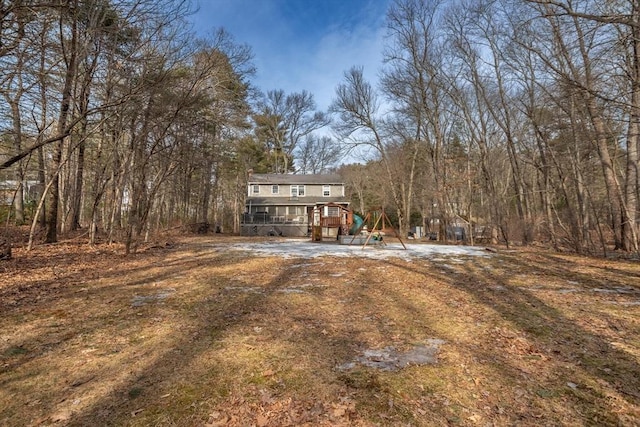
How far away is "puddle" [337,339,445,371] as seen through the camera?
3.29 metres

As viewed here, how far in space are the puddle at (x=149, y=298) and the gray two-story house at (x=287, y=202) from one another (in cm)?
1953

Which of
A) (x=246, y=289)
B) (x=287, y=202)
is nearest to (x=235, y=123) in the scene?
(x=287, y=202)

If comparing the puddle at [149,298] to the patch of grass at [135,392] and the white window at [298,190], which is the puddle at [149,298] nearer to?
the patch of grass at [135,392]

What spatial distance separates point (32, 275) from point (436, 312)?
8.31m

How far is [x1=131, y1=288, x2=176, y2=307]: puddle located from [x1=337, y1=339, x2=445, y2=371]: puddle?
12.5ft

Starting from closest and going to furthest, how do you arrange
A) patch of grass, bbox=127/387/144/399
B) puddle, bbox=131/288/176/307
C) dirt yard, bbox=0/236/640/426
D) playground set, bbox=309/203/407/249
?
dirt yard, bbox=0/236/640/426
patch of grass, bbox=127/387/144/399
puddle, bbox=131/288/176/307
playground set, bbox=309/203/407/249

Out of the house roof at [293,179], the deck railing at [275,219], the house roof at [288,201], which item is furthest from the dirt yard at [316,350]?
the house roof at [293,179]

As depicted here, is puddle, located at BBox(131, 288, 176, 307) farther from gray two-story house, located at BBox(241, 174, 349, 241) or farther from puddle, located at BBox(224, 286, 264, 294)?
gray two-story house, located at BBox(241, 174, 349, 241)

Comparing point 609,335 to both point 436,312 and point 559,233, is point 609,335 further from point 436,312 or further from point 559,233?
point 559,233

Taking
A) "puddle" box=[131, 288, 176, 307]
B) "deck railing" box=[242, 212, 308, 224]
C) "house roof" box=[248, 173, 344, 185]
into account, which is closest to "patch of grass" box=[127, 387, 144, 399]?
"puddle" box=[131, 288, 176, 307]

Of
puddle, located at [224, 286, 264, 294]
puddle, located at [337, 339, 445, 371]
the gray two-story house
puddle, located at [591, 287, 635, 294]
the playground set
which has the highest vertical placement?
the gray two-story house

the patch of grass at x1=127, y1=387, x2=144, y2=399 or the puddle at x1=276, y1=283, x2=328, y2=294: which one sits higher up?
the puddle at x1=276, y1=283, x2=328, y2=294

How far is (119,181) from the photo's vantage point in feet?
46.1

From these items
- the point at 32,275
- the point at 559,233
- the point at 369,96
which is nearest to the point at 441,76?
the point at 369,96
